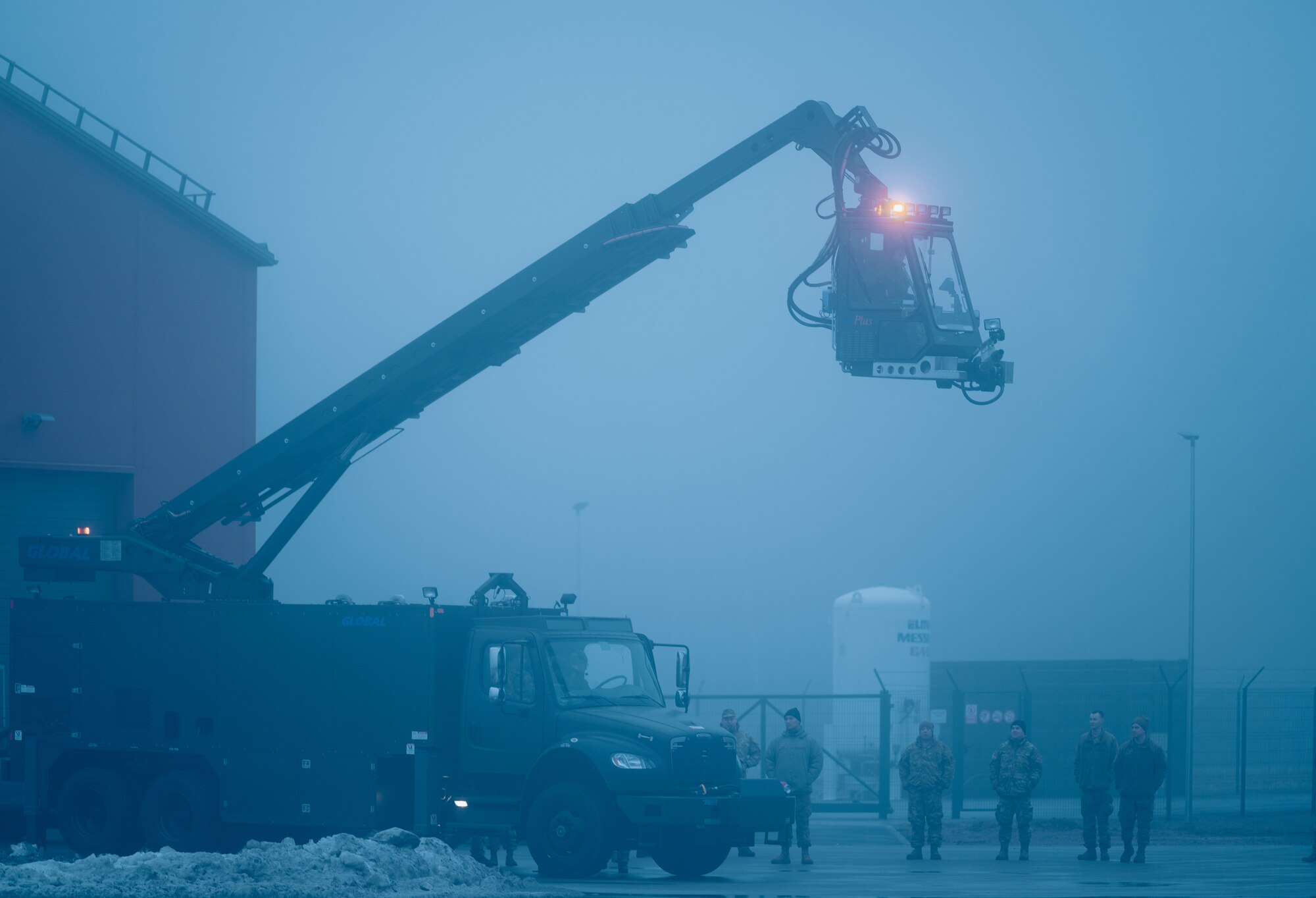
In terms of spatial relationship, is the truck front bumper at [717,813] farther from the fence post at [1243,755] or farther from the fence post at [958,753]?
the fence post at [1243,755]

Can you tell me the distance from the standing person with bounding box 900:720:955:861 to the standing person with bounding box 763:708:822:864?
1149mm

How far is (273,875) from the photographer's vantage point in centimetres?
1188

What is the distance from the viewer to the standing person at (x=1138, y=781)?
1733 centimetres

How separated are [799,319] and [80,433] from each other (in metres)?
14.7

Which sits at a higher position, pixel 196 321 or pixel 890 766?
pixel 196 321

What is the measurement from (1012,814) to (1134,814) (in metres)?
1.50

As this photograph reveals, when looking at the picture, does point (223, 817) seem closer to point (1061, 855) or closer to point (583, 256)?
point (583, 256)

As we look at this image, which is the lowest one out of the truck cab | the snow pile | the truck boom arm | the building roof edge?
the snow pile

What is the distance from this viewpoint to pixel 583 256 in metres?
15.1

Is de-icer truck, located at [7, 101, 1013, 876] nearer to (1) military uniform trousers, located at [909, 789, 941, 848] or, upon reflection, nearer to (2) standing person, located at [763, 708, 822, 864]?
(2) standing person, located at [763, 708, 822, 864]

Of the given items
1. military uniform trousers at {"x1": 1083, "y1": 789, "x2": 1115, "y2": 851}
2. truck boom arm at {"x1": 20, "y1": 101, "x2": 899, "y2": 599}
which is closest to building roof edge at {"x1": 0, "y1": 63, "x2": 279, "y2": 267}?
truck boom arm at {"x1": 20, "y1": 101, "x2": 899, "y2": 599}

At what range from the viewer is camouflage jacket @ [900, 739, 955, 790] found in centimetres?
1745

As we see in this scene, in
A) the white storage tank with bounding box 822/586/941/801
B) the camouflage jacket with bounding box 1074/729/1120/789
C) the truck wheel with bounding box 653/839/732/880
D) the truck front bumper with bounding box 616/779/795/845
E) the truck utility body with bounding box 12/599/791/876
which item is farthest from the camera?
the white storage tank with bounding box 822/586/941/801

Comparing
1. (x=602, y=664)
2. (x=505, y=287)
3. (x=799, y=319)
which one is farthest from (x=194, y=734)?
(x=799, y=319)
